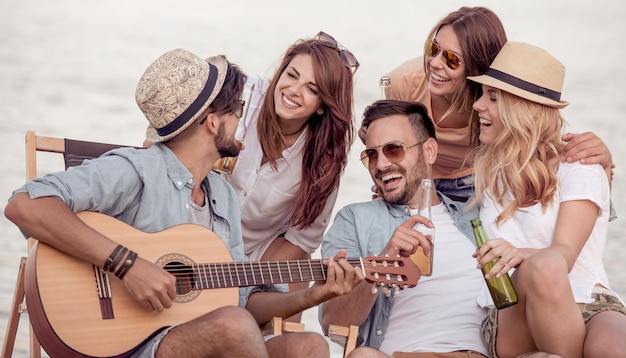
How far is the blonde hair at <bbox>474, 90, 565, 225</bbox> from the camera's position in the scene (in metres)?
4.40

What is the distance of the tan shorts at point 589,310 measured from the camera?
4062 mm

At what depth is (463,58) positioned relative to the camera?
5027 millimetres

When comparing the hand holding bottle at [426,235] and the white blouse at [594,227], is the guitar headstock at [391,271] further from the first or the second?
the white blouse at [594,227]

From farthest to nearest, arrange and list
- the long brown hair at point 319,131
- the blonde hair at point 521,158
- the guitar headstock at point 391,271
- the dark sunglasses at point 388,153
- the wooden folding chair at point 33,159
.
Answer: the long brown hair at point 319,131 < the dark sunglasses at point 388,153 < the wooden folding chair at point 33,159 < the blonde hair at point 521,158 < the guitar headstock at point 391,271

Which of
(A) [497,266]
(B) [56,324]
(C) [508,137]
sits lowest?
(B) [56,324]

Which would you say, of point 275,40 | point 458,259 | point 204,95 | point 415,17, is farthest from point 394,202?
point 415,17

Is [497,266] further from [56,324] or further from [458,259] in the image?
[56,324]

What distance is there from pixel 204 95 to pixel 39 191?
0.75 meters

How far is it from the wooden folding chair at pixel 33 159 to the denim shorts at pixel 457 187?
5.02 ft

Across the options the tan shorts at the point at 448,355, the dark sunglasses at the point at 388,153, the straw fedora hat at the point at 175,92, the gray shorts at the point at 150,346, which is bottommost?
the tan shorts at the point at 448,355

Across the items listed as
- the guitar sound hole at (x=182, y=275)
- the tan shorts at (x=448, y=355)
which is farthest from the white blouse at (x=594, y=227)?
the guitar sound hole at (x=182, y=275)

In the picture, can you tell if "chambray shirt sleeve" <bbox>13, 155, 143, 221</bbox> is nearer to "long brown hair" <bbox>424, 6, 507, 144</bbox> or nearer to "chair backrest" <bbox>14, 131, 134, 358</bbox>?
"chair backrest" <bbox>14, 131, 134, 358</bbox>

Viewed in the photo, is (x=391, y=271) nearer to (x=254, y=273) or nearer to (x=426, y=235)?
(x=426, y=235)

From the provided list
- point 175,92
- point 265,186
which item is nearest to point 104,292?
point 175,92
